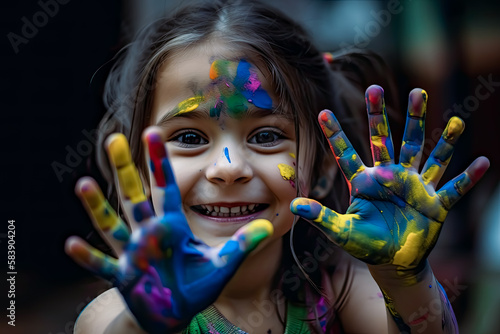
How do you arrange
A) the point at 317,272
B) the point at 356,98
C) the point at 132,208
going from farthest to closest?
1. the point at 356,98
2. the point at 317,272
3. the point at 132,208

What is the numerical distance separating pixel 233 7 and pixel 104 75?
0.57 meters

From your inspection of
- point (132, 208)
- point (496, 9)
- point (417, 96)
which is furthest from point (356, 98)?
point (496, 9)

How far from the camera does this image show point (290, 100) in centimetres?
140

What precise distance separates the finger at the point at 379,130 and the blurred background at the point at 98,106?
0.61m

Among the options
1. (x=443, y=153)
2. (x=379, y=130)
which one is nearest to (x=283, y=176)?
(x=379, y=130)

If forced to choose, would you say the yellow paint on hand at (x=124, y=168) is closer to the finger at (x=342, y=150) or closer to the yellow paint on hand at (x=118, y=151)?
the yellow paint on hand at (x=118, y=151)

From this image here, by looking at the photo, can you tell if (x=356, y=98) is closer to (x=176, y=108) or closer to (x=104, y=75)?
(x=176, y=108)

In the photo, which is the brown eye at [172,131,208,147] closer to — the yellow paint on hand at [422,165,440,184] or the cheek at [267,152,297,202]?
the cheek at [267,152,297,202]

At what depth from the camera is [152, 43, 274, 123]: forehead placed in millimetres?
1307

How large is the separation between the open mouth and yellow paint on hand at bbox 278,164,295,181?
0.11m

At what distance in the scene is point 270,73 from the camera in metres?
1.38

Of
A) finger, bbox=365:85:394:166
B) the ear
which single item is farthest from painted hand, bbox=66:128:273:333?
the ear

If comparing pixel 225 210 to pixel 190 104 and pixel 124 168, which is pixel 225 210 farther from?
pixel 124 168

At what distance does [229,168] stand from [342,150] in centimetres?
28
